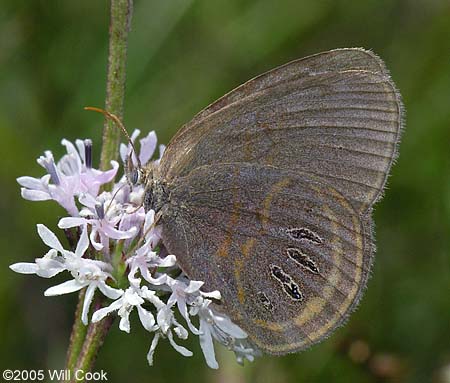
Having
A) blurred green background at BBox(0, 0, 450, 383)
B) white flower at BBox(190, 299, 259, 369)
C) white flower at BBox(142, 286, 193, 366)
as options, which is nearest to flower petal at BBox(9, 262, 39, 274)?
white flower at BBox(142, 286, 193, 366)

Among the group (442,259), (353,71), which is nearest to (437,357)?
(442,259)

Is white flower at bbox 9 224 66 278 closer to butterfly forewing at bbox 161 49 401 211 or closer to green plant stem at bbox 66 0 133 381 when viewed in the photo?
green plant stem at bbox 66 0 133 381

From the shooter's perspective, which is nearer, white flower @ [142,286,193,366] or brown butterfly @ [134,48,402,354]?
white flower @ [142,286,193,366]

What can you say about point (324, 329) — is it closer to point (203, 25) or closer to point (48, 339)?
point (48, 339)

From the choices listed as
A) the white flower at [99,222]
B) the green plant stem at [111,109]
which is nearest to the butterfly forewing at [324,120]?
the green plant stem at [111,109]

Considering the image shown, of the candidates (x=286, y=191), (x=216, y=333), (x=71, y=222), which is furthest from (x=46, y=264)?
(x=286, y=191)

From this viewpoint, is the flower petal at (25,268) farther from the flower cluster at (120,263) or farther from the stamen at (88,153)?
the stamen at (88,153)
